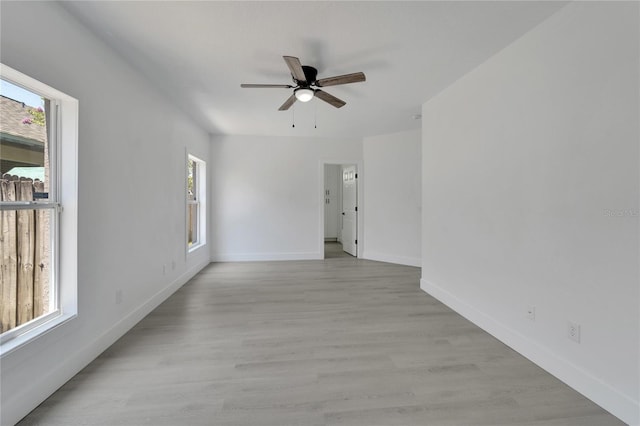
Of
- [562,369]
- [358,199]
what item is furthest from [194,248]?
[562,369]

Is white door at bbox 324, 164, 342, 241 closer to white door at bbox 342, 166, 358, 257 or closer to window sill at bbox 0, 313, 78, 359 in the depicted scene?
white door at bbox 342, 166, 358, 257

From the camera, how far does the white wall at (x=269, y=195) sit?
212 inches

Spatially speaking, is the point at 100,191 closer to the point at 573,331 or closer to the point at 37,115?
the point at 37,115

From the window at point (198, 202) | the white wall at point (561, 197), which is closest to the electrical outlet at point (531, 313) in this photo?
the white wall at point (561, 197)

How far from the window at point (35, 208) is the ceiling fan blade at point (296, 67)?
5.07ft

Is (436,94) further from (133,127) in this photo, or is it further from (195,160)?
(195,160)

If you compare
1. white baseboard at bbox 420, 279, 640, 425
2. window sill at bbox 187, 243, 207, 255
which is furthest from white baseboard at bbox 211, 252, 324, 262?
white baseboard at bbox 420, 279, 640, 425

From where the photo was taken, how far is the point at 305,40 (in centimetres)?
219

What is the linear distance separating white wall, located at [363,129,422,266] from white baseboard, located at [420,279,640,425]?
7.90ft

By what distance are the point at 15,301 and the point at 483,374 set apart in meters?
3.02

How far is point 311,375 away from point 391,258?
3.83 meters

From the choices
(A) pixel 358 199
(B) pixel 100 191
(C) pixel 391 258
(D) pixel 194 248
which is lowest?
(C) pixel 391 258

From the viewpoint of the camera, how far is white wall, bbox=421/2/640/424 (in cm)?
151

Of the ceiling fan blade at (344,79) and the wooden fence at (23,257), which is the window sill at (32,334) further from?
the ceiling fan blade at (344,79)
